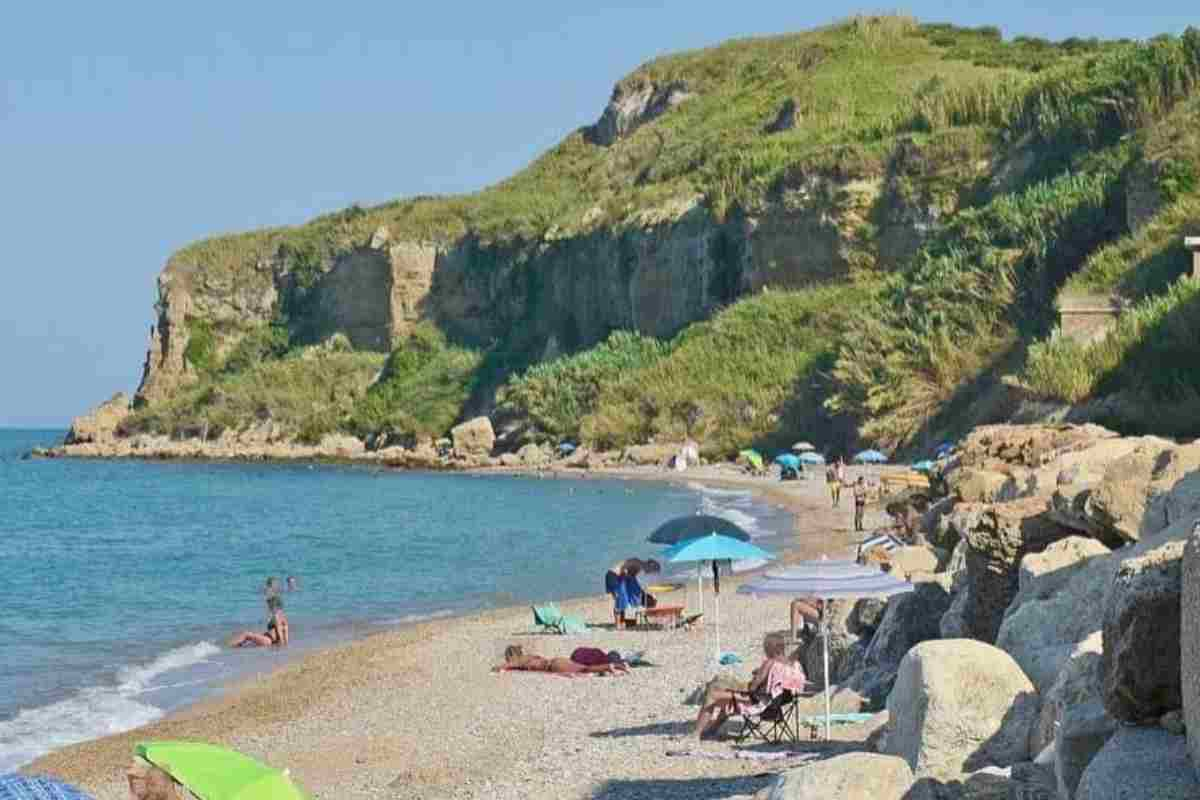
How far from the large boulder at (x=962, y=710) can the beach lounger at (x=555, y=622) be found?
1239cm

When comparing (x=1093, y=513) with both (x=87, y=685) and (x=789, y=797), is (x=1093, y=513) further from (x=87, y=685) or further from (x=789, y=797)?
(x=87, y=685)

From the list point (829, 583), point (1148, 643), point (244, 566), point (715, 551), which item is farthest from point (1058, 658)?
point (244, 566)

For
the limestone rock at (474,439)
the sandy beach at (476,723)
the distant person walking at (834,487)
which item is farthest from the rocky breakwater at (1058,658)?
the limestone rock at (474,439)

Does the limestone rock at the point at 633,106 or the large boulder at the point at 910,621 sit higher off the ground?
the limestone rock at the point at 633,106

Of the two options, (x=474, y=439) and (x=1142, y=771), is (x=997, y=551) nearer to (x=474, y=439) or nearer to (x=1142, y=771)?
(x=1142, y=771)

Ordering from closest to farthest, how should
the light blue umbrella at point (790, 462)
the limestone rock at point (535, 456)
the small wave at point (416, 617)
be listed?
the small wave at point (416, 617) → the light blue umbrella at point (790, 462) → the limestone rock at point (535, 456)

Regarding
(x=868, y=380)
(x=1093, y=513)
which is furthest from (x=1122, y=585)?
(x=868, y=380)

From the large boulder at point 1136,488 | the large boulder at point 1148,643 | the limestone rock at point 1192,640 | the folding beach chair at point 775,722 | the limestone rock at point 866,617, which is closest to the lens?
the limestone rock at point 1192,640

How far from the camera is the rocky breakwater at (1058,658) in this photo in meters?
6.04

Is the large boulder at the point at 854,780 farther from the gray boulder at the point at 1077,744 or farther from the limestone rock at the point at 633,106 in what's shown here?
the limestone rock at the point at 633,106

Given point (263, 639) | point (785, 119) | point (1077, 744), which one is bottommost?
point (263, 639)

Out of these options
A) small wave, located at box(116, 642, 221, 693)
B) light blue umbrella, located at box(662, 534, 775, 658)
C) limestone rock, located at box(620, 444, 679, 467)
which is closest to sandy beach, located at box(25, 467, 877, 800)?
light blue umbrella, located at box(662, 534, 775, 658)

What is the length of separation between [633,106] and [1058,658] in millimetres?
105211

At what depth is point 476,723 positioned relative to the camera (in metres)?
15.0
